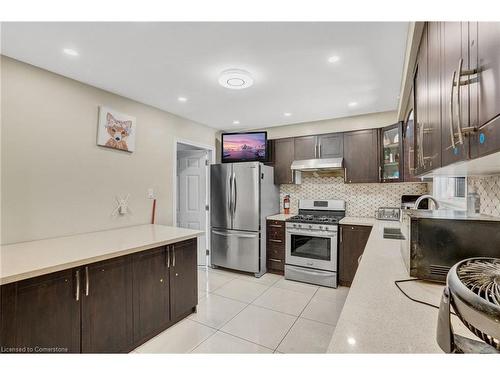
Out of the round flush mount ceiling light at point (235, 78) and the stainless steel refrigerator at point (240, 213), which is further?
the stainless steel refrigerator at point (240, 213)

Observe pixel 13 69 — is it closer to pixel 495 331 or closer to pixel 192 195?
pixel 192 195

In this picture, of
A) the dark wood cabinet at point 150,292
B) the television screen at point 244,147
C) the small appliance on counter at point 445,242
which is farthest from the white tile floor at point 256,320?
the television screen at point 244,147

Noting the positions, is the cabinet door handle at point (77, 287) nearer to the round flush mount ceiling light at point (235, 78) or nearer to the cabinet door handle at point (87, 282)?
the cabinet door handle at point (87, 282)

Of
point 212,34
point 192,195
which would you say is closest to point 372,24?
point 212,34

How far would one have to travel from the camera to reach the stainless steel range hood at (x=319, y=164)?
3.38 m

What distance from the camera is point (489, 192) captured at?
1307 mm

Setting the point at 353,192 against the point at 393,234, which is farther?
the point at 353,192

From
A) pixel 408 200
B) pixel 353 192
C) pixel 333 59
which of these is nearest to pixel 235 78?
pixel 333 59

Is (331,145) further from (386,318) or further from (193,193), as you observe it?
(386,318)

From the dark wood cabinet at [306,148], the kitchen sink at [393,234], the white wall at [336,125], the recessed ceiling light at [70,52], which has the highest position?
the recessed ceiling light at [70,52]

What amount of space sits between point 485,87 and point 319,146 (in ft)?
10.3

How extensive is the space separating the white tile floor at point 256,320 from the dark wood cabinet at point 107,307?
0.26 meters

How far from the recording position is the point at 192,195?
409 centimetres
